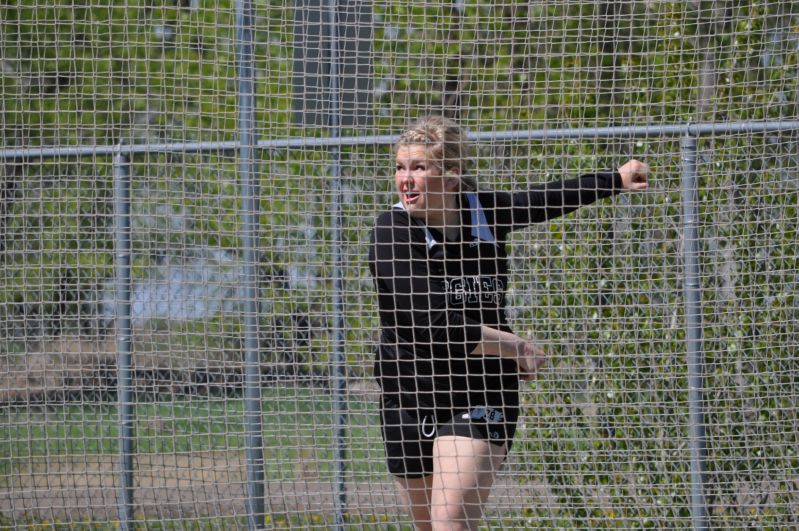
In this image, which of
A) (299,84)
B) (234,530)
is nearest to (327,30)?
(299,84)

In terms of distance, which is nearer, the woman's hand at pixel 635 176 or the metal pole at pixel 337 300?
the woman's hand at pixel 635 176

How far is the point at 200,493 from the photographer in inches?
187

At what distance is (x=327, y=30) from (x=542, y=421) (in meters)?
2.00

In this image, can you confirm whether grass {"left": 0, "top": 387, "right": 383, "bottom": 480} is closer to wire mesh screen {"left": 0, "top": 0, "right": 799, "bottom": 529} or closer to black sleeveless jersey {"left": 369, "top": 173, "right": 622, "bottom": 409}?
wire mesh screen {"left": 0, "top": 0, "right": 799, "bottom": 529}

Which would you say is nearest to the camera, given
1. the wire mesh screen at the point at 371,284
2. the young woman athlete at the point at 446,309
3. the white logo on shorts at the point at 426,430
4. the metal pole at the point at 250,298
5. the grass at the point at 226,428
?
the young woman athlete at the point at 446,309

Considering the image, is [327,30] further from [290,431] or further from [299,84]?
[290,431]

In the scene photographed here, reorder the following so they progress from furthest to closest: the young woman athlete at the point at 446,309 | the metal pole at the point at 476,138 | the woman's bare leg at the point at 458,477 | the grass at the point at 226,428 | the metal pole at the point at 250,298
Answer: the grass at the point at 226,428, the metal pole at the point at 250,298, the metal pole at the point at 476,138, the young woman athlete at the point at 446,309, the woman's bare leg at the point at 458,477

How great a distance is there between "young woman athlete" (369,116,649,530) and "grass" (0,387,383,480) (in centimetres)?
91

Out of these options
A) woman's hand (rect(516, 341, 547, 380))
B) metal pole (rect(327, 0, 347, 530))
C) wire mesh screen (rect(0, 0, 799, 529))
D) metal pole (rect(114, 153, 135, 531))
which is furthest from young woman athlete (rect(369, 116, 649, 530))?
metal pole (rect(114, 153, 135, 531))

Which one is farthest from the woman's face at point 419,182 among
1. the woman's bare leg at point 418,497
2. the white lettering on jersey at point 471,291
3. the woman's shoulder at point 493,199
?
the woman's bare leg at point 418,497

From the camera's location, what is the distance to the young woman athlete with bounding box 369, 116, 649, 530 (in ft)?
10.5

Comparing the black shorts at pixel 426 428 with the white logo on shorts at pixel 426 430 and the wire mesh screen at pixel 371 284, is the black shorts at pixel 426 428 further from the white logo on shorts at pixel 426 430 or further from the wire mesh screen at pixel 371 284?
the wire mesh screen at pixel 371 284

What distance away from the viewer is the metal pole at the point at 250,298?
4152 millimetres

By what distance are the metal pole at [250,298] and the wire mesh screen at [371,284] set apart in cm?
2
